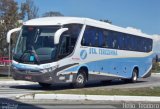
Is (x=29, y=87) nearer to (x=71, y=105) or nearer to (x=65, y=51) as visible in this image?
(x=65, y=51)

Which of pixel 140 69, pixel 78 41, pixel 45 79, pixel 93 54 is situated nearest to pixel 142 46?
pixel 140 69

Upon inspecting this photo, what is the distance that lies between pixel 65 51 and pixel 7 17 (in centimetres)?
3085

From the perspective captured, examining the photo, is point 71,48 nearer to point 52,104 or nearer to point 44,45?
point 44,45

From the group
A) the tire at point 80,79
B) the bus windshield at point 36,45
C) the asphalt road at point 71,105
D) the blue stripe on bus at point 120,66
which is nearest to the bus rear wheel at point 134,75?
the blue stripe on bus at point 120,66

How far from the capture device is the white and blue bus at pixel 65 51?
22141mm

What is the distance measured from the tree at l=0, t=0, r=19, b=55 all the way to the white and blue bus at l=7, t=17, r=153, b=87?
25626 millimetres

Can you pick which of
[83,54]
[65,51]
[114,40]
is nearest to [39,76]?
[65,51]

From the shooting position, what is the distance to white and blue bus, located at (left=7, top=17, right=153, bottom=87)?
22141 millimetres

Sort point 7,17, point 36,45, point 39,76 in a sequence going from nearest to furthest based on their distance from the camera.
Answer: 1. point 39,76
2. point 36,45
3. point 7,17

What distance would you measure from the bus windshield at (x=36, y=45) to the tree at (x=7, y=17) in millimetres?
29331

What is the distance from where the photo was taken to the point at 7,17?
173 ft

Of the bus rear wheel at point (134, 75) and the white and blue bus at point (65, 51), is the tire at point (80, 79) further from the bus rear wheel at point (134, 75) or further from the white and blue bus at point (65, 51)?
the bus rear wheel at point (134, 75)

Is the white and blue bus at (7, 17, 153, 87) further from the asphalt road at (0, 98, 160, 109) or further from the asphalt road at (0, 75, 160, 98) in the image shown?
the asphalt road at (0, 98, 160, 109)

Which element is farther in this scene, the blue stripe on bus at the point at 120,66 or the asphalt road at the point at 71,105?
the blue stripe on bus at the point at 120,66
